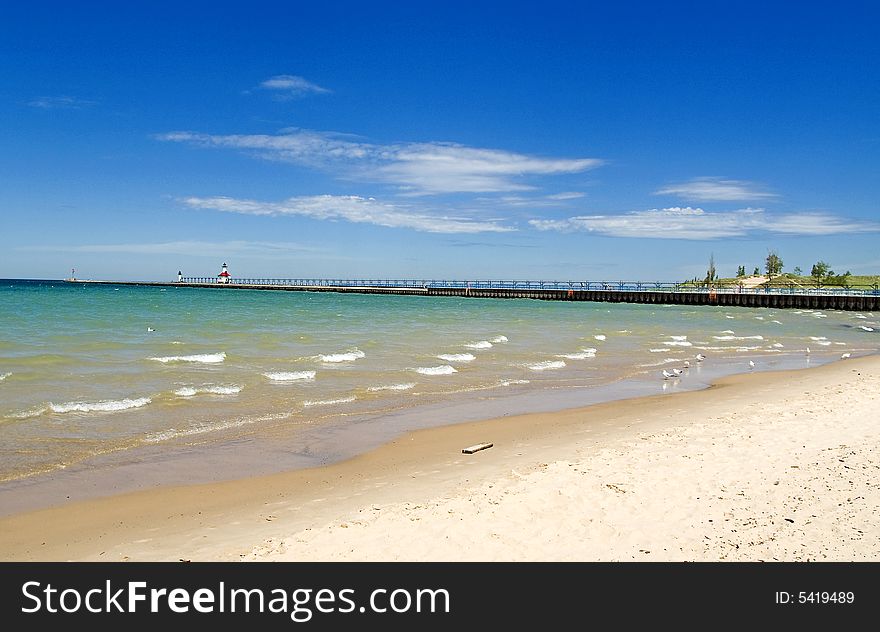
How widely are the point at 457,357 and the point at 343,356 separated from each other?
4.00 metres

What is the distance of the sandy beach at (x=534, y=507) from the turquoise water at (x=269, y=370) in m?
2.85

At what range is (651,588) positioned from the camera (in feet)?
16.6

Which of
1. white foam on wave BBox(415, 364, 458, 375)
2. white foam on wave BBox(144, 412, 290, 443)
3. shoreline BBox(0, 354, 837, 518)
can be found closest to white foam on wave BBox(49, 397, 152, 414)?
white foam on wave BBox(144, 412, 290, 443)

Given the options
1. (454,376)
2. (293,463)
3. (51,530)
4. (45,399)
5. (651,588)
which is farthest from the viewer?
(454,376)

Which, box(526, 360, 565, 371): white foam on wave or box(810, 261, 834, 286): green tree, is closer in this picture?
box(526, 360, 565, 371): white foam on wave

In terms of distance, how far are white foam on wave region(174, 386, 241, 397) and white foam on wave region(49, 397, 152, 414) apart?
990 millimetres

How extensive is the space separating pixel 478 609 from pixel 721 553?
2253 millimetres

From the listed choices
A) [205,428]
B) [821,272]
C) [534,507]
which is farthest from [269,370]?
[821,272]

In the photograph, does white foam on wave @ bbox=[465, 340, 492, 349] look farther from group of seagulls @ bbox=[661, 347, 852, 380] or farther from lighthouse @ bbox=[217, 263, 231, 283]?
lighthouse @ bbox=[217, 263, 231, 283]

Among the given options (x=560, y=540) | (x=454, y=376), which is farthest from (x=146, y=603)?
(x=454, y=376)

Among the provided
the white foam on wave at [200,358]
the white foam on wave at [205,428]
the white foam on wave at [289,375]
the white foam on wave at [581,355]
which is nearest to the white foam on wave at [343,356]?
the white foam on wave at [289,375]

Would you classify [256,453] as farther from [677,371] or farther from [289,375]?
[677,371]

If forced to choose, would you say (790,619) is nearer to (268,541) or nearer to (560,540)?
(560,540)

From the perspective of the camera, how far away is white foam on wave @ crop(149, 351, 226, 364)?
20.4m
